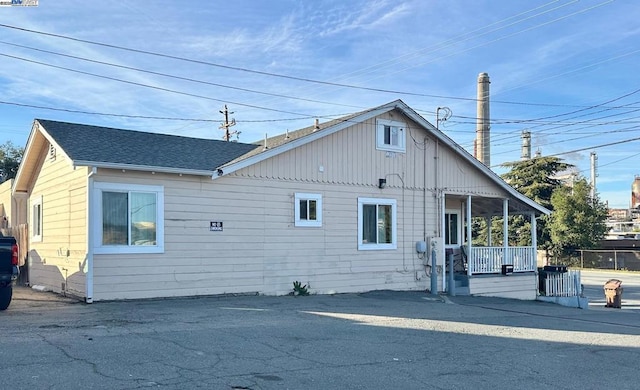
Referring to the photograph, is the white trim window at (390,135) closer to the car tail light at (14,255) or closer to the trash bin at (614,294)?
the trash bin at (614,294)

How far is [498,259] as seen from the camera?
20.4 metres

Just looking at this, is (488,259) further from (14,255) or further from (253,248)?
(14,255)

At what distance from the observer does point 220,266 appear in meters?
14.3

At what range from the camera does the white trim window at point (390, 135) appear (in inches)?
706

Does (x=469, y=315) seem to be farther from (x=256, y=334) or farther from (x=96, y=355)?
(x=96, y=355)

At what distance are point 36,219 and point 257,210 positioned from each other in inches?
278

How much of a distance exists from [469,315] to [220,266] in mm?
6158

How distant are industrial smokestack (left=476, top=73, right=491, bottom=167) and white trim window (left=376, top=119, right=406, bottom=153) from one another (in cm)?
2141

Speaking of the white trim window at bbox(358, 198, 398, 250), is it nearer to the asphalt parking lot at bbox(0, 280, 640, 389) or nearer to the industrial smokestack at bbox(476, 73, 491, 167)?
the asphalt parking lot at bbox(0, 280, 640, 389)

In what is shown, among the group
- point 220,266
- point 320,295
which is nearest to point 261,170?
point 220,266

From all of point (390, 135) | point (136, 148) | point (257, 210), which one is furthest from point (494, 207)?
point (136, 148)

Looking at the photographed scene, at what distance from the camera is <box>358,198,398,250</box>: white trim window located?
680 inches

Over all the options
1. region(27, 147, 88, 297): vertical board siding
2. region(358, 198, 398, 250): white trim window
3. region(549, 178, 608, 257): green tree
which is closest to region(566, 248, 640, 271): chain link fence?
region(549, 178, 608, 257): green tree

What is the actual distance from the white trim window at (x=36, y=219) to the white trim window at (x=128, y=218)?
4.75 meters
